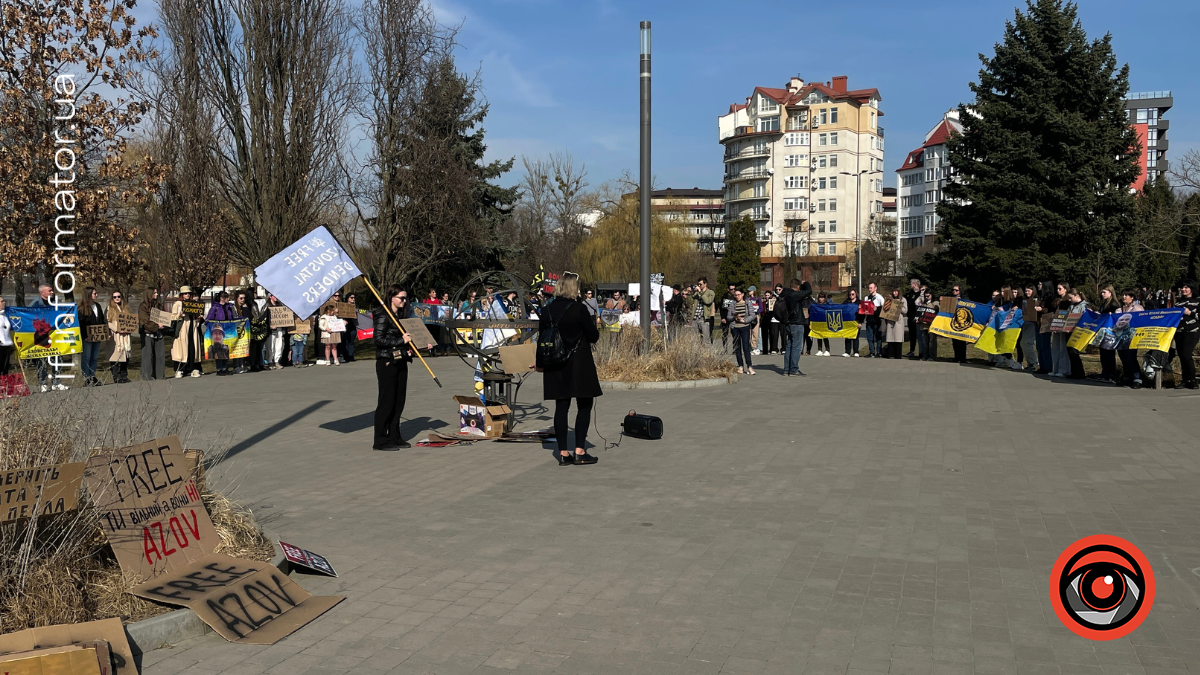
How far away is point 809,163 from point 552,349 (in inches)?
4256

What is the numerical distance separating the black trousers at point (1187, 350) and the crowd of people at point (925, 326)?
1 centimetres

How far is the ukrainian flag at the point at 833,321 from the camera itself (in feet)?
84.6

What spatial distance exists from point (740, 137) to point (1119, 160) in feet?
306

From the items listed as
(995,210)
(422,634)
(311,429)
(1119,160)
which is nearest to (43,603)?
(422,634)

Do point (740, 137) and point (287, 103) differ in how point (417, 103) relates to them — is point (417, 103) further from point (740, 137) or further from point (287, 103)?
point (740, 137)

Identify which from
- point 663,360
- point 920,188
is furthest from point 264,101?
point 920,188

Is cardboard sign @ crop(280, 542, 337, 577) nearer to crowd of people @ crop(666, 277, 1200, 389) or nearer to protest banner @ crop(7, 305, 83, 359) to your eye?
crowd of people @ crop(666, 277, 1200, 389)

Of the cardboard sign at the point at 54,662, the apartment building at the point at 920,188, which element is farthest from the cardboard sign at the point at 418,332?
the apartment building at the point at 920,188

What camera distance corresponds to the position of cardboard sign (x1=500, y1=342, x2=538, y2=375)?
10719 mm

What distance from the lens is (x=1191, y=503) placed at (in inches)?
307

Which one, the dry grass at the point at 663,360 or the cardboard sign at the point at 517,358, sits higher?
the cardboard sign at the point at 517,358

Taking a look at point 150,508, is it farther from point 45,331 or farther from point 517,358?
point 45,331

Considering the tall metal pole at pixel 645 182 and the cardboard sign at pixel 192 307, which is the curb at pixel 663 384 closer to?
the tall metal pole at pixel 645 182

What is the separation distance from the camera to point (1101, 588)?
18.5ft
